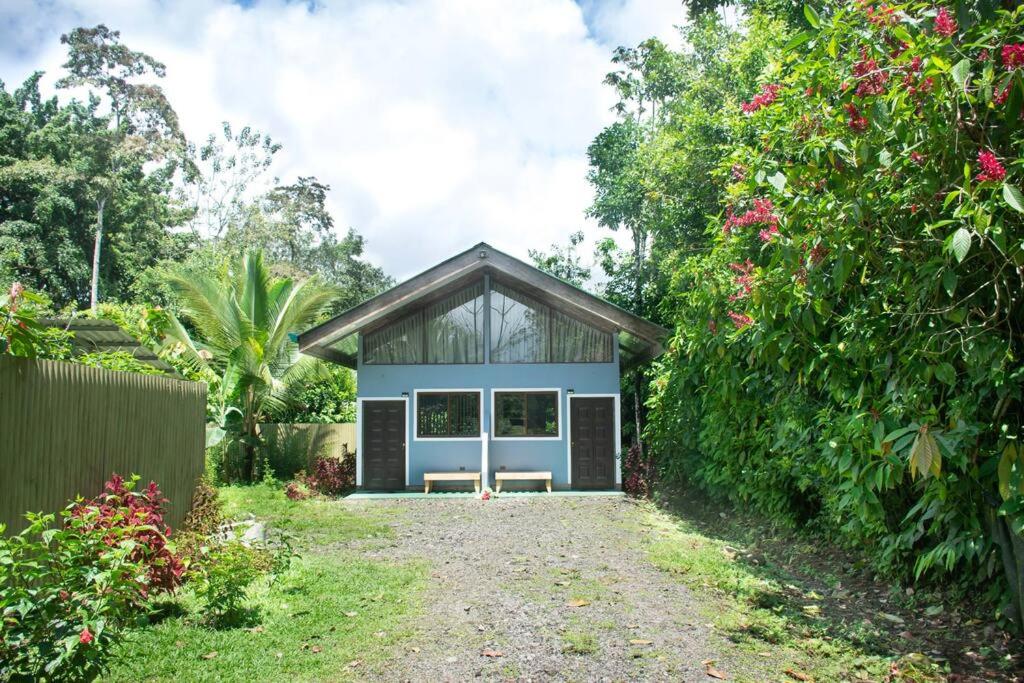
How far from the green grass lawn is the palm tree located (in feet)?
28.4

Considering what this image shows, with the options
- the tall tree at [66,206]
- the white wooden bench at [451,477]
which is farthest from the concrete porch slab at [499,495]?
the tall tree at [66,206]

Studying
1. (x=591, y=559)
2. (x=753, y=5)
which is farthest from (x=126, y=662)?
(x=753, y=5)

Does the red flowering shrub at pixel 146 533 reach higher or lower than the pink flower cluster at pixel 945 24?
lower

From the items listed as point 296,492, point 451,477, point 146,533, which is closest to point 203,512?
point 146,533

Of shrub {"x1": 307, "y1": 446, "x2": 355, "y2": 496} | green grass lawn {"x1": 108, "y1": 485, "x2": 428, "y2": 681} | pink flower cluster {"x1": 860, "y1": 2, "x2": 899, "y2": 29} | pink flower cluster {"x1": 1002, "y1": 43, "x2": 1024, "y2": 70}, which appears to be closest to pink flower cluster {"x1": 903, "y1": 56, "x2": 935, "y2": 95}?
pink flower cluster {"x1": 860, "y1": 2, "x2": 899, "y2": 29}

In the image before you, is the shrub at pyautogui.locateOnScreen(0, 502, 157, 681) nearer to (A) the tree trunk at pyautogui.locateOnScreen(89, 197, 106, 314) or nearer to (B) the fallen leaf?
(B) the fallen leaf

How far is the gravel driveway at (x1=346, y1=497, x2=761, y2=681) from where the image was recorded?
14.9ft

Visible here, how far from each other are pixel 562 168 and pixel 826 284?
83.9 feet

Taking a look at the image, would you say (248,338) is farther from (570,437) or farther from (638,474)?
(638,474)

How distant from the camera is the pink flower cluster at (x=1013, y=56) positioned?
128 inches

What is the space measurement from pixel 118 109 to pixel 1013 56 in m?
37.0

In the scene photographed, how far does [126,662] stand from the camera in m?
4.42

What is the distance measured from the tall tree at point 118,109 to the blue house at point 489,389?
21.5m

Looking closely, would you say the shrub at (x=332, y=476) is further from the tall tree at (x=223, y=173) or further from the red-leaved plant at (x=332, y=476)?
the tall tree at (x=223, y=173)
